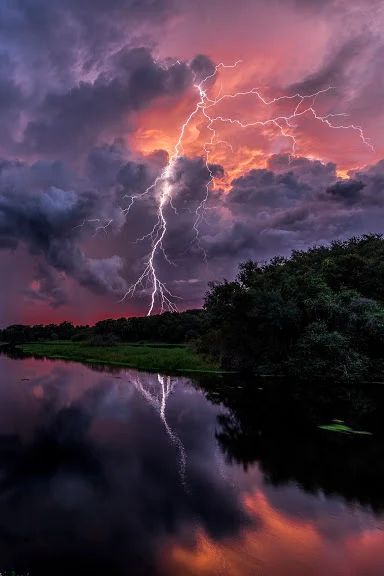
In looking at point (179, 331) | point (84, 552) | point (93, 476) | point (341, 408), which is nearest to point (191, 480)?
point (93, 476)

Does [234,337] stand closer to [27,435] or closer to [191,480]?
[27,435]

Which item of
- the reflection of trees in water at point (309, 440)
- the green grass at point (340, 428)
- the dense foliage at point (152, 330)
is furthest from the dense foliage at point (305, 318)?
the dense foliage at point (152, 330)

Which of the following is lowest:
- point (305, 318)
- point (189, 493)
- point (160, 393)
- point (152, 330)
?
point (189, 493)

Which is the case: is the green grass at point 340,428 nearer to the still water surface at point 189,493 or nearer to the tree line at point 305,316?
the still water surface at point 189,493

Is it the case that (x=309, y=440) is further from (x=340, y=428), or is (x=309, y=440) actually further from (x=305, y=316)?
(x=305, y=316)

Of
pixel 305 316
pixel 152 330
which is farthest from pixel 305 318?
pixel 152 330

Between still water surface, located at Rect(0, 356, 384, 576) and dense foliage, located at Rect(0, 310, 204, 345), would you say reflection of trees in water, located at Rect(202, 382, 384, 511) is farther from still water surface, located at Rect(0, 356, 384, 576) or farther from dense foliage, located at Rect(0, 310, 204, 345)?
dense foliage, located at Rect(0, 310, 204, 345)

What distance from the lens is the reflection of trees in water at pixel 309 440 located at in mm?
13453

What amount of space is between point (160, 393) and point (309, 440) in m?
14.7

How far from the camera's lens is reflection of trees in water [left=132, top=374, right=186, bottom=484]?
56.1ft

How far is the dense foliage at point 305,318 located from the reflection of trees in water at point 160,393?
1054 cm

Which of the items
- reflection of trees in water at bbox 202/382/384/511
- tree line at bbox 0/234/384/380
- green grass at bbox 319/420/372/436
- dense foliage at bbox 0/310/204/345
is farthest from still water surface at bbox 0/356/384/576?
dense foliage at bbox 0/310/204/345

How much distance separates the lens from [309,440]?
17.9 m

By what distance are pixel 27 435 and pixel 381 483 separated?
49.3 feet
